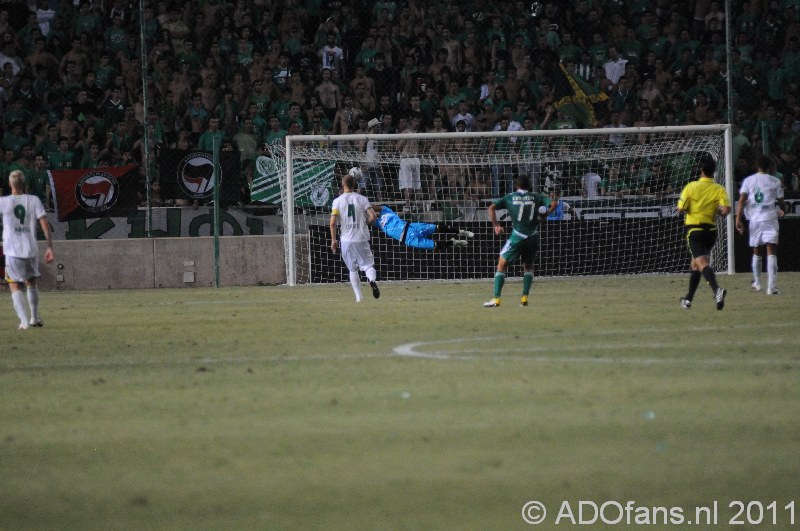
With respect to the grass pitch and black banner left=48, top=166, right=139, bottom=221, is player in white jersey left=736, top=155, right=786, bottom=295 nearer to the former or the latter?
the grass pitch

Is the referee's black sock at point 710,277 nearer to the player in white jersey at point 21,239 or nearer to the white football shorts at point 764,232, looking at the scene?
the white football shorts at point 764,232

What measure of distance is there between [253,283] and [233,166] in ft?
8.33

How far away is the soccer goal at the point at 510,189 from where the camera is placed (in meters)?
25.8

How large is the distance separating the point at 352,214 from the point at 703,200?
5937 mm

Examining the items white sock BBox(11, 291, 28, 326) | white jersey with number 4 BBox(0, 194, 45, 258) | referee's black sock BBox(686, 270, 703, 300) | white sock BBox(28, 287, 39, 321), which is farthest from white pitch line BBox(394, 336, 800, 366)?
white jersey with number 4 BBox(0, 194, 45, 258)

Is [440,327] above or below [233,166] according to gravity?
below

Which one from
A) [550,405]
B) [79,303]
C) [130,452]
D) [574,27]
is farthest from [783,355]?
[574,27]

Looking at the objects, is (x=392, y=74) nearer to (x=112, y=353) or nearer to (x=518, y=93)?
(x=518, y=93)

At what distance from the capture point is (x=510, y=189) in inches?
1048

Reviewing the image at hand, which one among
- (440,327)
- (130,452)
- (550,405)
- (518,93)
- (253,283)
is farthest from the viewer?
(518,93)

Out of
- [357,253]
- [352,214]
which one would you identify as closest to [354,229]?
[352,214]

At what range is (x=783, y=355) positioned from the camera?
415 inches

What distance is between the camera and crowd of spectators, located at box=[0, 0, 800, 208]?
26.5m

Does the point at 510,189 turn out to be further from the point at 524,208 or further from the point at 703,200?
the point at 703,200
